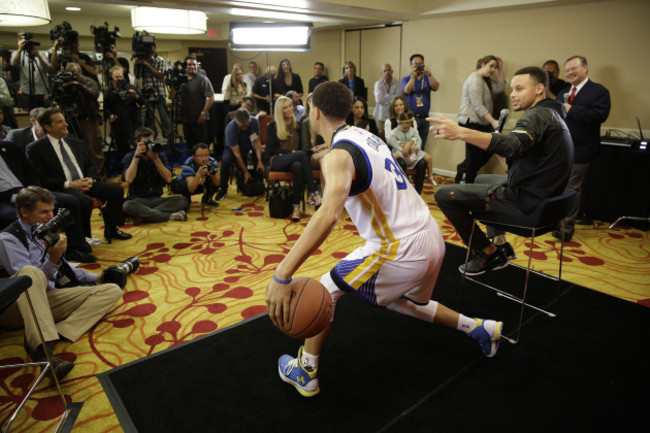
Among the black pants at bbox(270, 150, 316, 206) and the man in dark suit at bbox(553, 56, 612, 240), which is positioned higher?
the man in dark suit at bbox(553, 56, 612, 240)

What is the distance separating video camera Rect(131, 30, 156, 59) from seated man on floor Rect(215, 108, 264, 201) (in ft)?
5.98

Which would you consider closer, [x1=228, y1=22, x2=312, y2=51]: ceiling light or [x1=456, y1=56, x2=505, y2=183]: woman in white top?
[x1=456, y1=56, x2=505, y2=183]: woman in white top

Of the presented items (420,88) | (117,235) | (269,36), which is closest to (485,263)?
(117,235)

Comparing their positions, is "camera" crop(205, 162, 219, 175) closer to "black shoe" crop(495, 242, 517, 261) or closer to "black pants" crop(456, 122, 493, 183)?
"black pants" crop(456, 122, 493, 183)

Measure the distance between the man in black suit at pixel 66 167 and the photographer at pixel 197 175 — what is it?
926 millimetres

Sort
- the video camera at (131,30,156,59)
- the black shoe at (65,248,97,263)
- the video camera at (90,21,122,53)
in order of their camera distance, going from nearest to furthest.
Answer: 1. the black shoe at (65,248,97,263)
2. the video camera at (90,21,122,53)
3. the video camera at (131,30,156,59)

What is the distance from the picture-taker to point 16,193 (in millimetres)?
3652

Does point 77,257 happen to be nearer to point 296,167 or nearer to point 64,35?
point 296,167

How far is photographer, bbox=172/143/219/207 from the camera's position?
5.08 metres

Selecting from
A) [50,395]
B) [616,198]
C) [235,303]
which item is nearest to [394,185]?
[235,303]

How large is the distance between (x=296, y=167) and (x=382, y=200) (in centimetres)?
329

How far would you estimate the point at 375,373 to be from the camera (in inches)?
90.0

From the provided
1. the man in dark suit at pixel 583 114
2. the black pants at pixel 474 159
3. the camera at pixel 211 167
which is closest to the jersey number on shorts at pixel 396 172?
the man in dark suit at pixel 583 114

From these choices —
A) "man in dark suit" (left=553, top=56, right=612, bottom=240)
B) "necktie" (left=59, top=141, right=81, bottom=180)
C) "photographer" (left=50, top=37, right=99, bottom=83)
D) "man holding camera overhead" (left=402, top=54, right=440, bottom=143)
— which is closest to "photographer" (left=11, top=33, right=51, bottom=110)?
"photographer" (left=50, top=37, right=99, bottom=83)
